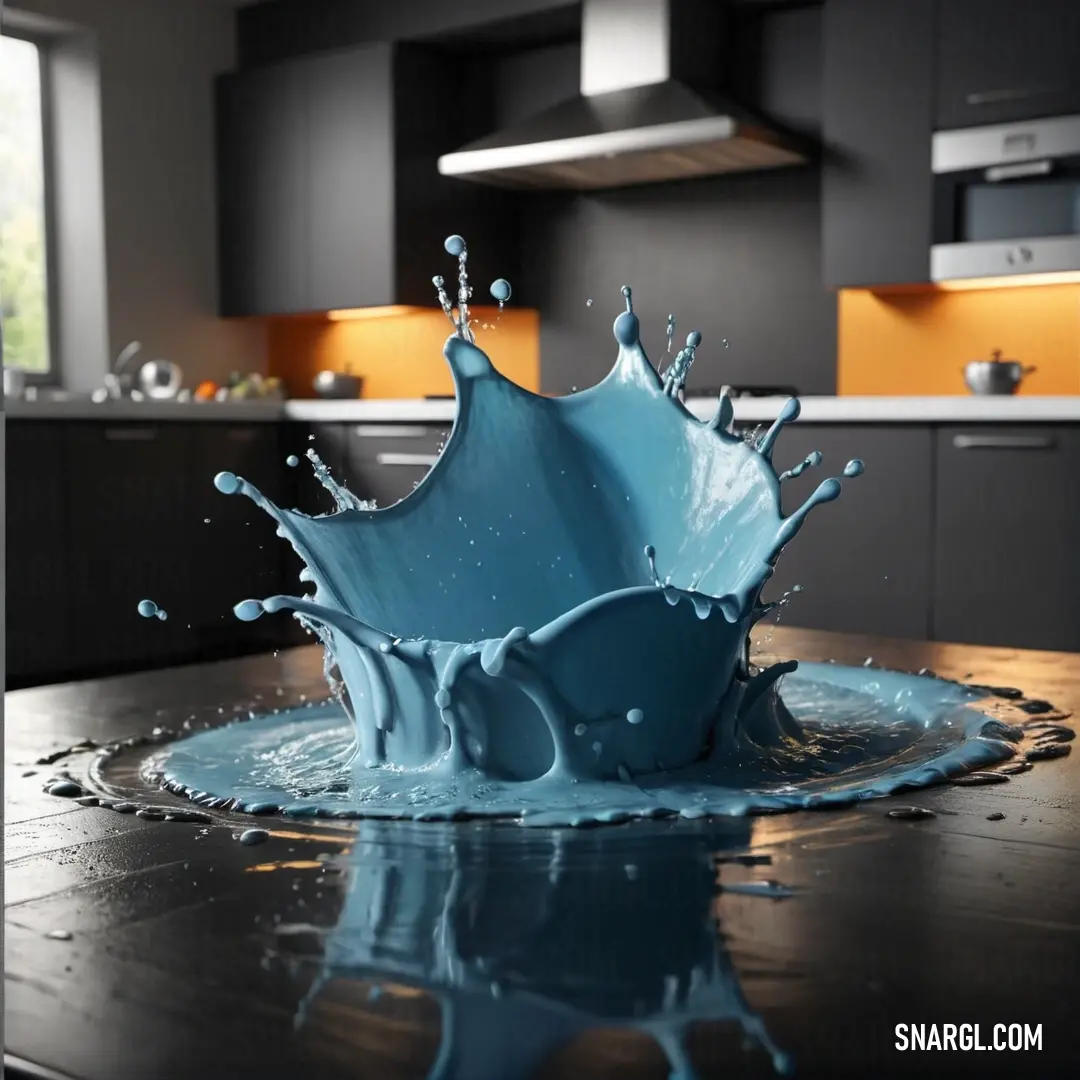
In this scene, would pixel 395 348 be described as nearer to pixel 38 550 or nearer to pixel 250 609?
pixel 38 550

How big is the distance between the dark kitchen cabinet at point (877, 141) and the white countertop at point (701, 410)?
A: 0.43m

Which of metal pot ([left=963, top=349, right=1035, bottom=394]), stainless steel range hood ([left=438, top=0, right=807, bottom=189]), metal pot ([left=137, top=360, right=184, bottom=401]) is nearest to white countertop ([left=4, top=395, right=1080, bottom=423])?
metal pot ([left=963, top=349, right=1035, bottom=394])

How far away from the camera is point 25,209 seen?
17.1 feet

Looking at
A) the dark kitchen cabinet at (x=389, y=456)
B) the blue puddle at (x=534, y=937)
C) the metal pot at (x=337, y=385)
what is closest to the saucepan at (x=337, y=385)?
the metal pot at (x=337, y=385)

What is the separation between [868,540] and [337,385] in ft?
7.23

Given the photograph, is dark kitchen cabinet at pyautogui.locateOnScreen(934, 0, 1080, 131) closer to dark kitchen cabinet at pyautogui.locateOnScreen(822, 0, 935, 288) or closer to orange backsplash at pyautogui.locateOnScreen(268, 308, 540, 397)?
dark kitchen cabinet at pyautogui.locateOnScreen(822, 0, 935, 288)

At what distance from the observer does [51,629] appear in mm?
4301

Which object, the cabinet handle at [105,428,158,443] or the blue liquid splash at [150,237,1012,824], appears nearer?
the blue liquid splash at [150,237,1012,824]

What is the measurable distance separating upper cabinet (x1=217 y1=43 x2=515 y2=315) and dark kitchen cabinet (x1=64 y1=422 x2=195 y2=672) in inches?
34.1

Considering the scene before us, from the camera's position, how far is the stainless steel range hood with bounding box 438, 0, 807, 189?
405 centimetres

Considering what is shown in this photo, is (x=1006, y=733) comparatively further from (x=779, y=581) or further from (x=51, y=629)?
(x=51, y=629)

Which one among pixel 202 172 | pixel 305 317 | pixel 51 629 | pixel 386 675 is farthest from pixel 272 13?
pixel 386 675

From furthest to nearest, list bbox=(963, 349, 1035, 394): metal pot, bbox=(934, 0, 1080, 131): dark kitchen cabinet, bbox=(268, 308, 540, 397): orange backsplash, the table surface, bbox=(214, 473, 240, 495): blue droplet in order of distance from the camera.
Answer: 1. bbox=(268, 308, 540, 397): orange backsplash
2. bbox=(963, 349, 1035, 394): metal pot
3. bbox=(934, 0, 1080, 131): dark kitchen cabinet
4. bbox=(214, 473, 240, 495): blue droplet
5. the table surface

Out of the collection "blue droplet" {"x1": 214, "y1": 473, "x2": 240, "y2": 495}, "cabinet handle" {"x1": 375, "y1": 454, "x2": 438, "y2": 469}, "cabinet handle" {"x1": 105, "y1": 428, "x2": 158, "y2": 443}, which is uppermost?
"blue droplet" {"x1": 214, "y1": 473, "x2": 240, "y2": 495}
